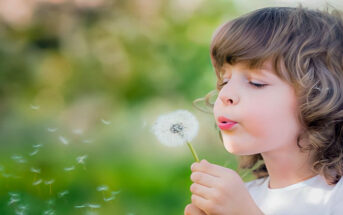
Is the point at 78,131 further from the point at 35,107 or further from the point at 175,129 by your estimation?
the point at 175,129

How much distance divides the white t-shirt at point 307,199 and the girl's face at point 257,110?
0.34 ft

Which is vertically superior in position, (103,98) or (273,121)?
(103,98)

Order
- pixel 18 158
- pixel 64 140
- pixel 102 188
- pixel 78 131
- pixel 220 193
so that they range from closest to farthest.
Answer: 1. pixel 220 193
2. pixel 102 188
3. pixel 18 158
4. pixel 64 140
5. pixel 78 131

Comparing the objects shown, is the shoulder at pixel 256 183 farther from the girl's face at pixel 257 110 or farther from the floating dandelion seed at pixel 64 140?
the floating dandelion seed at pixel 64 140

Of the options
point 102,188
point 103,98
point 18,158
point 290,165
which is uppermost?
point 103,98

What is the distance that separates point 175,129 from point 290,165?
24 cm

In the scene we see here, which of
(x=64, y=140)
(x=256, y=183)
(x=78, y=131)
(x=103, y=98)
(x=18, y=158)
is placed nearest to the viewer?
(x=256, y=183)

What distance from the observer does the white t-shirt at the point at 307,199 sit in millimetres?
968

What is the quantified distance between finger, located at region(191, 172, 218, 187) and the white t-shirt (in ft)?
0.64

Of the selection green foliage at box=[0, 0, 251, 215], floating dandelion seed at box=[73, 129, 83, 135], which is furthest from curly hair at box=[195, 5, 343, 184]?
floating dandelion seed at box=[73, 129, 83, 135]

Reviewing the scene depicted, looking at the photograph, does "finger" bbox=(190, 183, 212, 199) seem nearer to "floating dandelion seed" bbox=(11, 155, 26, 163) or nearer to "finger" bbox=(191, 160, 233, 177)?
"finger" bbox=(191, 160, 233, 177)

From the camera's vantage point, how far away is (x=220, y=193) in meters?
0.91

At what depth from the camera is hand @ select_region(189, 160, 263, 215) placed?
2.98ft

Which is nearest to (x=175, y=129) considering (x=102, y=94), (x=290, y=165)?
(x=290, y=165)
